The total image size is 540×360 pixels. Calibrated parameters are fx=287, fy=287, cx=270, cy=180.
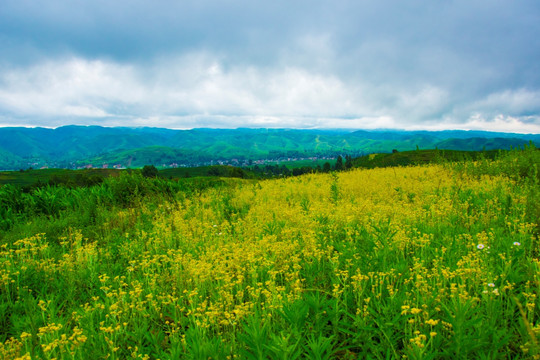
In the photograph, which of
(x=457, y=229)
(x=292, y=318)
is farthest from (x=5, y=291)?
(x=457, y=229)

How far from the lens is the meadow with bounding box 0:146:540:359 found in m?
3.02

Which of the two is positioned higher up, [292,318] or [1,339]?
[292,318]

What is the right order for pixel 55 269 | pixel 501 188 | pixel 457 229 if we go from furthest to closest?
pixel 501 188 < pixel 457 229 < pixel 55 269

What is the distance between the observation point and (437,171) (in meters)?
14.6

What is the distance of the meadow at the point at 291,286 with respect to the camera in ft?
9.89

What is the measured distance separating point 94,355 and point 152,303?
2.75ft

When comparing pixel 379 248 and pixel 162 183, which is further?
pixel 162 183

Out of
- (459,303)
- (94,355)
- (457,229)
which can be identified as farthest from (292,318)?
(457,229)

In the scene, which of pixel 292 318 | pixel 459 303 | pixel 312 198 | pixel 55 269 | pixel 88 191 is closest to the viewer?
pixel 459 303

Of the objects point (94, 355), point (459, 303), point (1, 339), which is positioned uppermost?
point (459, 303)

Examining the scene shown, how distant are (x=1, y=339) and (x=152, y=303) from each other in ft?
7.16

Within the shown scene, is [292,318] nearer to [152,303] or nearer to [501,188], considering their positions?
[152,303]

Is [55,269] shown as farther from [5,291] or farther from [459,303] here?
[459,303]

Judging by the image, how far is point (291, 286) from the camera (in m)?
4.09
